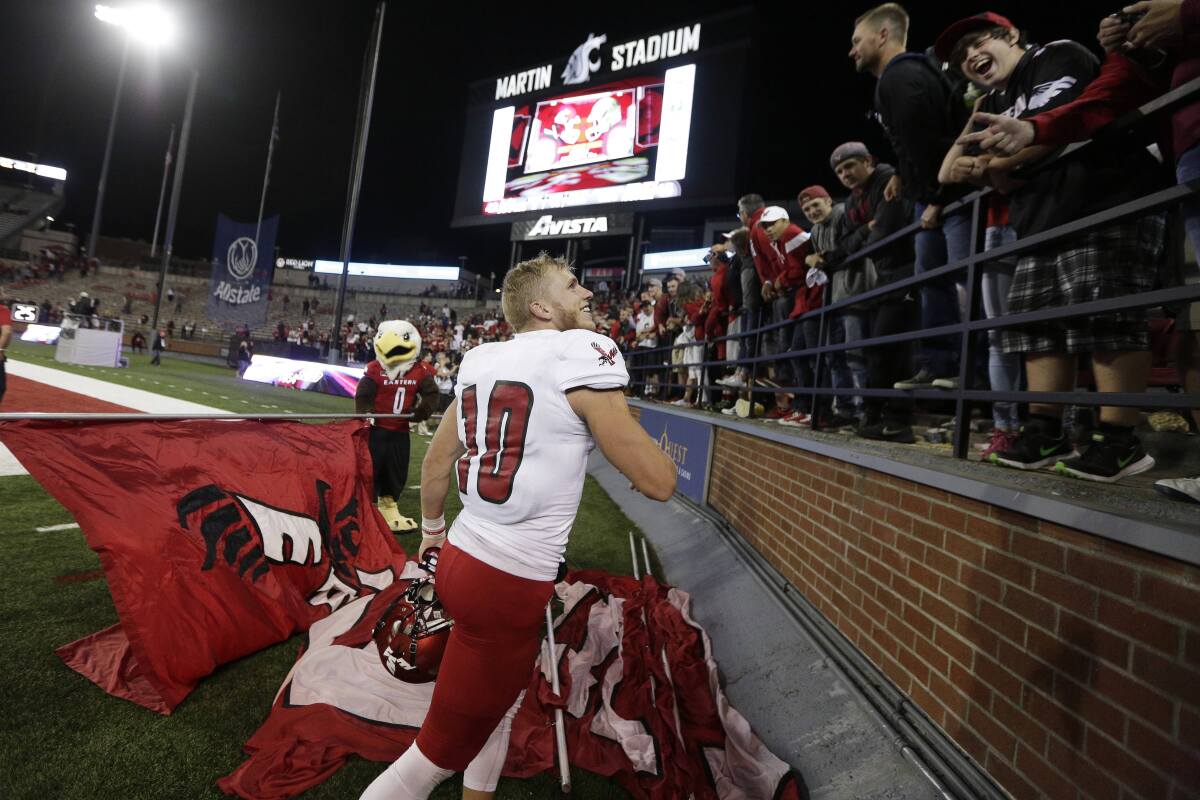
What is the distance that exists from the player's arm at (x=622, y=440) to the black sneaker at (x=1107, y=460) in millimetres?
1592

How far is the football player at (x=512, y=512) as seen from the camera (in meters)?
1.70

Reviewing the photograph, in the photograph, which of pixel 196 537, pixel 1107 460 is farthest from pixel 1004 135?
pixel 196 537

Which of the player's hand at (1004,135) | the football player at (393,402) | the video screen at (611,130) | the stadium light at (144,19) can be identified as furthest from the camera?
the stadium light at (144,19)

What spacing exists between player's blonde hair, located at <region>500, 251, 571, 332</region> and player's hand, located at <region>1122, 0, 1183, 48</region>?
2.18 meters

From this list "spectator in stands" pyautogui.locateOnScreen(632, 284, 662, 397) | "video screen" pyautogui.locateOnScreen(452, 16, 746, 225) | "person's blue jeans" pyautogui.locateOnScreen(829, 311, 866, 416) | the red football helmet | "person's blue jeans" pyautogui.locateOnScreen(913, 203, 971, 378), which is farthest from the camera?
"video screen" pyautogui.locateOnScreen(452, 16, 746, 225)

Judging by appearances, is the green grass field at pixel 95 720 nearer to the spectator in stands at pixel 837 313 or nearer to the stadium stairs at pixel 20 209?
the spectator in stands at pixel 837 313

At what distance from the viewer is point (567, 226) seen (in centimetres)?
2605

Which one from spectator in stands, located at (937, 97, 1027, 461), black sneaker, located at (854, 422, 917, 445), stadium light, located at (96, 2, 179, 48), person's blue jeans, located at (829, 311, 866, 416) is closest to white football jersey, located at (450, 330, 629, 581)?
spectator in stands, located at (937, 97, 1027, 461)

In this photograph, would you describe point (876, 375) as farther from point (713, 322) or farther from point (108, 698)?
point (108, 698)

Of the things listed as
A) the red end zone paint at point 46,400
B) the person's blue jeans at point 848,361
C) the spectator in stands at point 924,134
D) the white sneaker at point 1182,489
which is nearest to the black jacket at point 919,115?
the spectator in stands at point 924,134

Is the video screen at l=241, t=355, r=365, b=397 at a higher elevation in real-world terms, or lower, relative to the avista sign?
lower

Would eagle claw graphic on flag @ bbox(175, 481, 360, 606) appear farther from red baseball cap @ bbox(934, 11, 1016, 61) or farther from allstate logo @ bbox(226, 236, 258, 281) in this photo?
allstate logo @ bbox(226, 236, 258, 281)

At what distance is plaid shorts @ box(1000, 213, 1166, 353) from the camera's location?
2.09 m

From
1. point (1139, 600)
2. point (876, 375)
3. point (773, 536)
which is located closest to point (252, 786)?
point (1139, 600)
